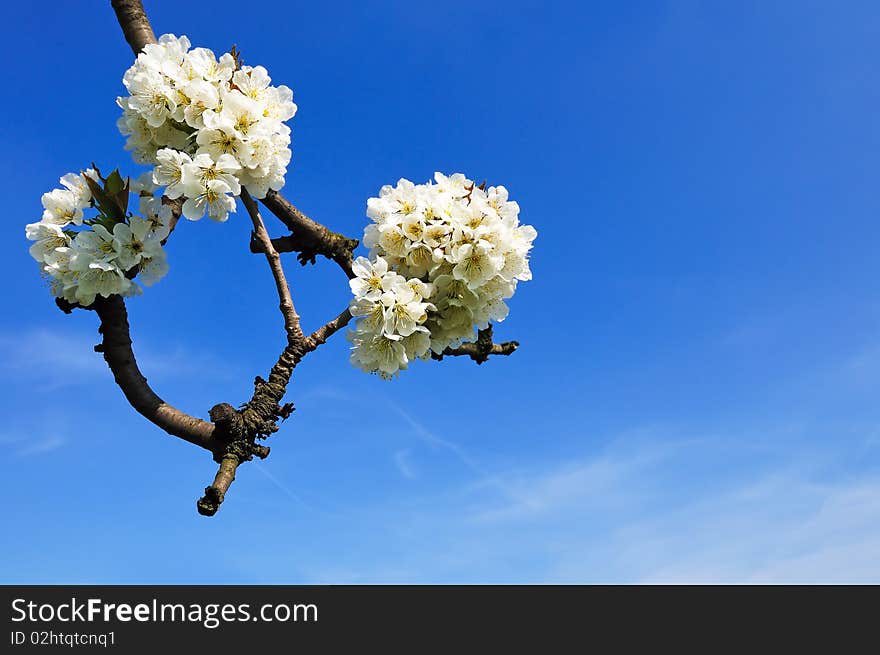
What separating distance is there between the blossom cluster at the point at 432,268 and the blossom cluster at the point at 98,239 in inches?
35.4

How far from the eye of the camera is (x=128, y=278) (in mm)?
3119

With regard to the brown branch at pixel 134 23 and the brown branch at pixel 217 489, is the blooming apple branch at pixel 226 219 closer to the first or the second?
the brown branch at pixel 217 489

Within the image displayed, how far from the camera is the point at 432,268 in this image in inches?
110

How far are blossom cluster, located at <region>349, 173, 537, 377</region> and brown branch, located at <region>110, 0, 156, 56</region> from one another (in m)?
1.38

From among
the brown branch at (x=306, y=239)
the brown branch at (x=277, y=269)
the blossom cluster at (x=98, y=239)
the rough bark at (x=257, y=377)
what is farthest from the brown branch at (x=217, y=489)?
the brown branch at (x=306, y=239)

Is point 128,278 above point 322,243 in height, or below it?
below

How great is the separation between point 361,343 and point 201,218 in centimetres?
77

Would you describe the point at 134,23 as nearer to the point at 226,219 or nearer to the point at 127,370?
the point at 226,219

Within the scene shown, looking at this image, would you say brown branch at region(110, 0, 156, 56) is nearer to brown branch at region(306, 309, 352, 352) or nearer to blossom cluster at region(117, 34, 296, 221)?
blossom cluster at region(117, 34, 296, 221)

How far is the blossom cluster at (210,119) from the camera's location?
2.78 m

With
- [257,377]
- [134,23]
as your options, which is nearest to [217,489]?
[257,377]

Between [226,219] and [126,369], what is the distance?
2.69 feet
